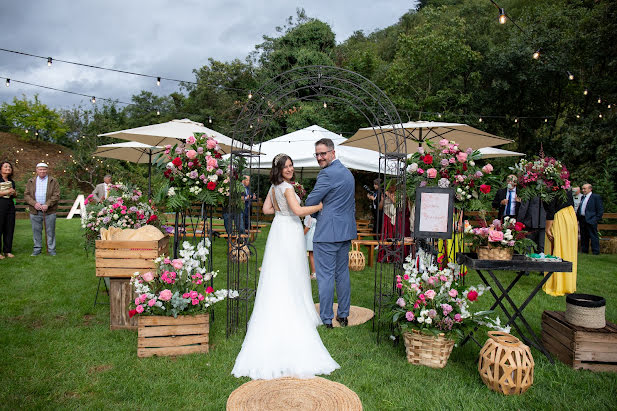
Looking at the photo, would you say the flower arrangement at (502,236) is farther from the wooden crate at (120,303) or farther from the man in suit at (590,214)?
the man in suit at (590,214)

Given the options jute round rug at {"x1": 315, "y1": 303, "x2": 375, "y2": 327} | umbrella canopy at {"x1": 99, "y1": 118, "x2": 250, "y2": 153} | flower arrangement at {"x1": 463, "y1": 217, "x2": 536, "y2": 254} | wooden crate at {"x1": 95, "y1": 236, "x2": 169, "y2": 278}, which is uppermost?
umbrella canopy at {"x1": 99, "y1": 118, "x2": 250, "y2": 153}

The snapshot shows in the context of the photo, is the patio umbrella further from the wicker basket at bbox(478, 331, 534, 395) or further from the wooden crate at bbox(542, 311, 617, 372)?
the wooden crate at bbox(542, 311, 617, 372)

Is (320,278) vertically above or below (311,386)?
above

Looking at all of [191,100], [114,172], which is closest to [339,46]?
[191,100]

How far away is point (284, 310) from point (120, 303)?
1.92 metres

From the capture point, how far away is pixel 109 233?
486 centimetres

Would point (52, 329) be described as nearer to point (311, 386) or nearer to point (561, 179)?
point (311, 386)

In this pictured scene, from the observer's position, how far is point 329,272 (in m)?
4.66

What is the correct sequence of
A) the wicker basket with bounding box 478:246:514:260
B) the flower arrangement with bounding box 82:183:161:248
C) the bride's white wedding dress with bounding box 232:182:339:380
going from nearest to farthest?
the bride's white wedding dress with bounding box 232:182:339:380 → the wicker basket with bounding box 478:246:514:260 → the flower arrangement with bounding box 82:183:161:248

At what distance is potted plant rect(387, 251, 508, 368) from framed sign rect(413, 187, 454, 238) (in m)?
0.38

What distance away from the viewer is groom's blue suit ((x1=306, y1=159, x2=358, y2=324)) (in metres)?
4.51

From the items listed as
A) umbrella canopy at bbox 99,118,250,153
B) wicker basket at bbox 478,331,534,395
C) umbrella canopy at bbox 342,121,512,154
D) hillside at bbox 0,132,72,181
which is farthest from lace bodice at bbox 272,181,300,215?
hillside at bbox 0,132,72,181

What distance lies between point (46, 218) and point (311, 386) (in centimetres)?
788

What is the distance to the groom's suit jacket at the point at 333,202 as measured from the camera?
450cm
